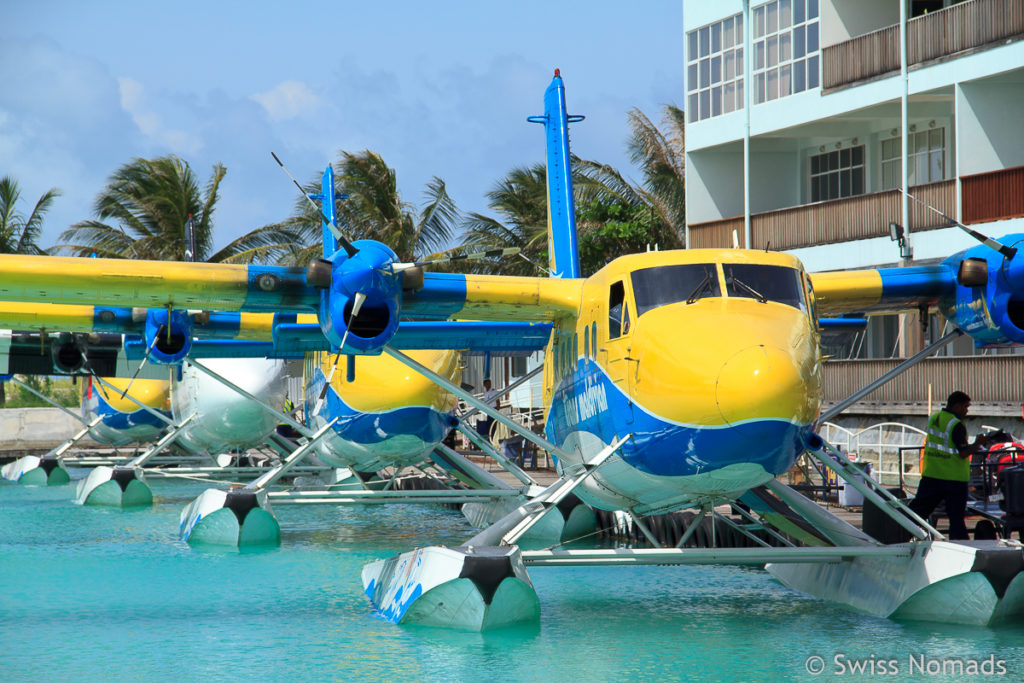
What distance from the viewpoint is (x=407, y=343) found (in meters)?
14.0

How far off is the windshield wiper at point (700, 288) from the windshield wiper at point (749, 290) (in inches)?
7.2

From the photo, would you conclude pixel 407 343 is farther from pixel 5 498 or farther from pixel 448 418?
pixel 5 498

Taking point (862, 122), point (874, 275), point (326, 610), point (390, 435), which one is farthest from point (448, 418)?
point (862, 122)

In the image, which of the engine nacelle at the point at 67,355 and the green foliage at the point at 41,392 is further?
the green foliage at the point at 41,392

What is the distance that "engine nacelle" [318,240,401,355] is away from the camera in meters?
9.48

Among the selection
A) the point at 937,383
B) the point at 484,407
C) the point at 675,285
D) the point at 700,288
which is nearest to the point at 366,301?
the point at 484,407

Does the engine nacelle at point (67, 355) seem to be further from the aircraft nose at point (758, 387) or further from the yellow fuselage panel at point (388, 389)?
the aircraft nose at point (758, 387)


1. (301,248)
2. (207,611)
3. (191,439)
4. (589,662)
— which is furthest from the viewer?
(301,248)

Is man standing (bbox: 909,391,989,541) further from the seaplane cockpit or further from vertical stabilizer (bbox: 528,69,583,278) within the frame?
vertical stabilizer (bbox: 528,69,583,278)

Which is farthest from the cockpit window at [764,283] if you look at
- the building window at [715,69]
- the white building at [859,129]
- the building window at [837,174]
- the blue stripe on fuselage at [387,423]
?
the building window at [715,69]

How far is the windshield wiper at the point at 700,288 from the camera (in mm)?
8359

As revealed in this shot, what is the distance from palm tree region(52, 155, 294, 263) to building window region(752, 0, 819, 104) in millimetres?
16661

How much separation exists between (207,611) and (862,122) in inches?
769

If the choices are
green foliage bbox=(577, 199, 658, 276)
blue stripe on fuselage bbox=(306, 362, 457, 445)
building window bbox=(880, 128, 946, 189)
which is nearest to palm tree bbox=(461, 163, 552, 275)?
green foliage bbox=(577, 199, 658, 276)
